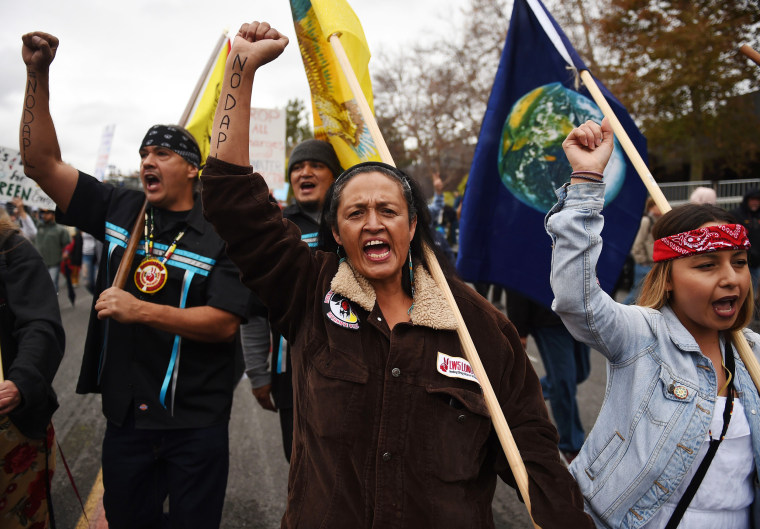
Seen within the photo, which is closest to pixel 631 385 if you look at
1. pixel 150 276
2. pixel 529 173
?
pixel 529 173

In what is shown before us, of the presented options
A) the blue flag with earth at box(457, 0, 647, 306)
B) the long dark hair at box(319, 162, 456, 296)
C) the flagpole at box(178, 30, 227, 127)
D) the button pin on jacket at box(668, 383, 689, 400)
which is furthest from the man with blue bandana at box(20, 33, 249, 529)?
the button pin on jacket at box(668, 383, 689, 400)

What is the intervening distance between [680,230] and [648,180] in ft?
1.26

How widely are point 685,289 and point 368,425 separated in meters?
1.15

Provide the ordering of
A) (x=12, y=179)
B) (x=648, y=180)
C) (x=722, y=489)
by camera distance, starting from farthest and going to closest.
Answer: (x=12, y=179) < (x=648, y=180) < (x=722, y=489)

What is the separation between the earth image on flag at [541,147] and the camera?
3.26 m

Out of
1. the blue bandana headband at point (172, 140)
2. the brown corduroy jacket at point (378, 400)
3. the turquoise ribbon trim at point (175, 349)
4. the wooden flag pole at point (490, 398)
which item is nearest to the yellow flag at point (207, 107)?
the blue bandana headband at point (172, 140)

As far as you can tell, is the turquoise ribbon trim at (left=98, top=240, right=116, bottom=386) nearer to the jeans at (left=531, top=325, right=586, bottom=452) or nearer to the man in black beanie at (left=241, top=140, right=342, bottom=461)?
the man in black beanie at (left=241, top=140, right=342, bottom=461)

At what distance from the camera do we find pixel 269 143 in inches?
252

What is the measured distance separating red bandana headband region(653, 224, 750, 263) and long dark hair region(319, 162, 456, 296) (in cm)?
75

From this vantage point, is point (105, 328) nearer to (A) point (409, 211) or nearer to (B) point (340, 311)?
(B) point (340, 311)

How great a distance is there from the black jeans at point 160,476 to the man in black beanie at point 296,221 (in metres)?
0.49

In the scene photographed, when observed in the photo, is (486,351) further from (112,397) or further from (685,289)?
(112,397)

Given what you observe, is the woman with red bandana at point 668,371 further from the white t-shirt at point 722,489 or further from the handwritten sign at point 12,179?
the handwritten sign at point 12,179

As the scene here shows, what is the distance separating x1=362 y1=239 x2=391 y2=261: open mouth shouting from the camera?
6.09 feet
